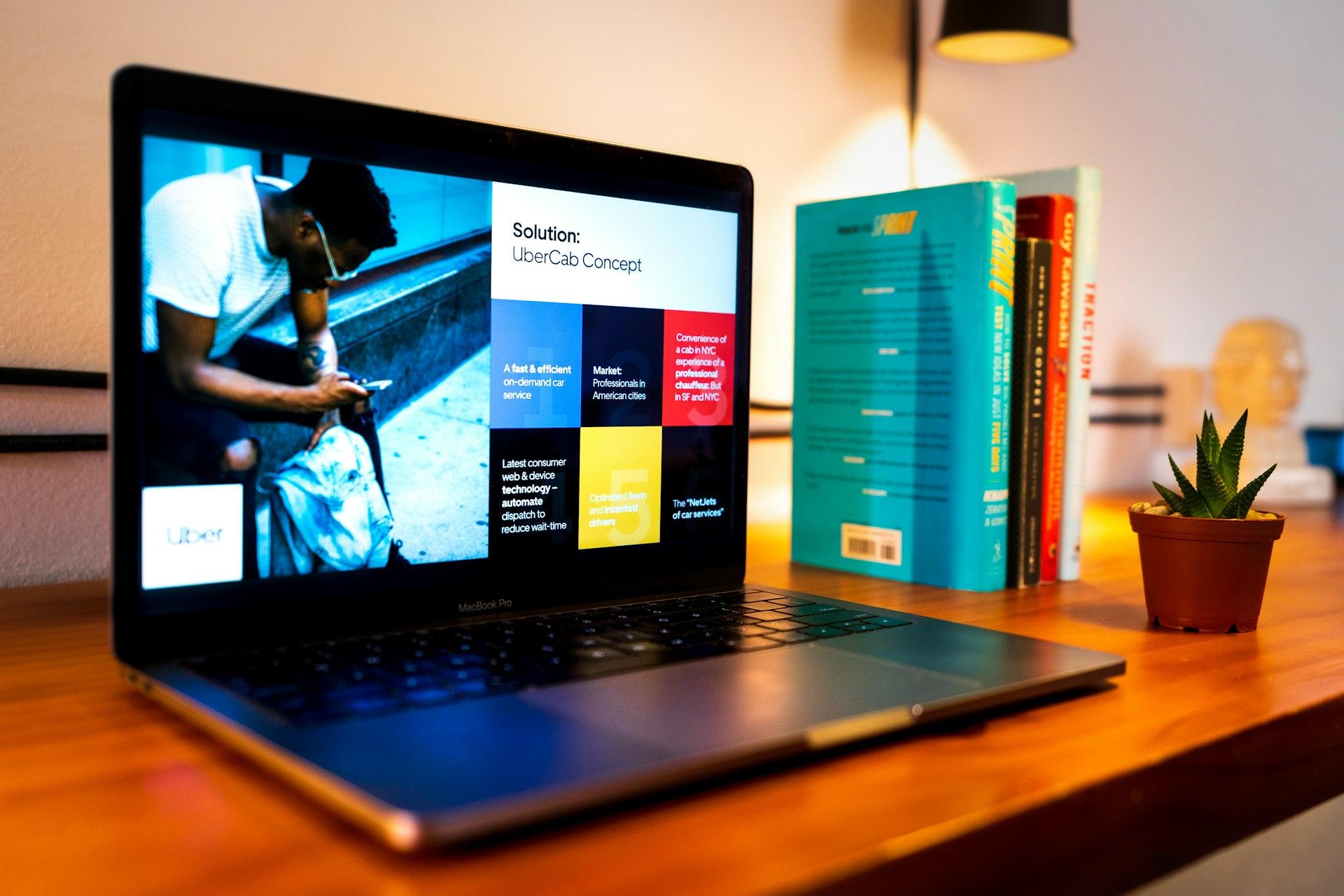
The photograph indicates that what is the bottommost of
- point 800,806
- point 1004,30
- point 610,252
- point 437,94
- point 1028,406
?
point 800,806

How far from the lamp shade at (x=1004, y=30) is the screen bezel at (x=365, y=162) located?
64 centimetres

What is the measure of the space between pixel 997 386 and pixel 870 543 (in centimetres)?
18

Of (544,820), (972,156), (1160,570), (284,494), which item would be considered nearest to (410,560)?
(284,494)

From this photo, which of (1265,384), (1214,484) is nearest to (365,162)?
(1214,484)

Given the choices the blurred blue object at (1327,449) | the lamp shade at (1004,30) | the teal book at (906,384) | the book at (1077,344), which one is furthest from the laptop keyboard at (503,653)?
the blurred blue object at (1327,449)

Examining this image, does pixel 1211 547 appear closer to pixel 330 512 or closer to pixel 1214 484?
pixel 1214 484

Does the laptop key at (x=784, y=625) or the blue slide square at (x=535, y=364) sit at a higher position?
the blue slide square at (x=535, y=364)

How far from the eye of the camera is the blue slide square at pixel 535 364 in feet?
2.18

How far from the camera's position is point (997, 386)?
0.85 m

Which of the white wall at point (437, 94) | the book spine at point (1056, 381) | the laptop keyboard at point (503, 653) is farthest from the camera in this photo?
the book spine at point (1056, 381)

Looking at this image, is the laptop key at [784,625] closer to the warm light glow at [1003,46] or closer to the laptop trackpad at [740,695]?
the laptop trackpad at [740,695]

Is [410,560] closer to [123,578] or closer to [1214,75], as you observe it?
[123,578]

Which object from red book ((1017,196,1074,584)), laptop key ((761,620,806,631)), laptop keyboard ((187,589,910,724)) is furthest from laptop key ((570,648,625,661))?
red book ((1017,196,1074,584))

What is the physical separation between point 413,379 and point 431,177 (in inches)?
4.8
